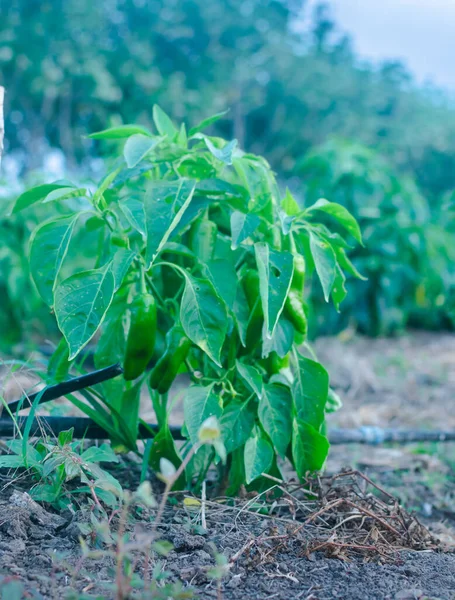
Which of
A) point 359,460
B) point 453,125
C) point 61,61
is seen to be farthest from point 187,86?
point 359,460

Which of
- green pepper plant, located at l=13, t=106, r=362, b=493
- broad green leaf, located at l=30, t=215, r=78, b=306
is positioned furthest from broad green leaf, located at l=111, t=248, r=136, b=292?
broad green leaf, located at l=30, t=215, r=78, b=306

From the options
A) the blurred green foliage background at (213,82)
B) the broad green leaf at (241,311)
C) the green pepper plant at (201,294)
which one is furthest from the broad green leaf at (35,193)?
the blurred green foliage background at (213,82)

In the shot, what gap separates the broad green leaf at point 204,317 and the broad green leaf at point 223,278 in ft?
0.05

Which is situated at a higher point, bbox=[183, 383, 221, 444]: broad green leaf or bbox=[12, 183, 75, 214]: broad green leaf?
bbox=[12, 183, 75, 214]: broad green leaf

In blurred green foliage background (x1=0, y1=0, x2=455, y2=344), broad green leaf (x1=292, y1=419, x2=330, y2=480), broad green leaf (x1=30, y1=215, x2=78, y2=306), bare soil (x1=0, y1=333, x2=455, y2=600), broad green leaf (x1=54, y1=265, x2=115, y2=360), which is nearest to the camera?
bare soil (x1=0, y1=333, x2=455, y2=600)

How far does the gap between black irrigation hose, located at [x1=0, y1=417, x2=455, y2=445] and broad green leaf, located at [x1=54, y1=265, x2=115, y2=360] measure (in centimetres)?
27

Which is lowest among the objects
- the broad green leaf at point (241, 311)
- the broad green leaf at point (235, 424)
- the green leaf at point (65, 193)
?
the broad green leaf at point (235, 424)

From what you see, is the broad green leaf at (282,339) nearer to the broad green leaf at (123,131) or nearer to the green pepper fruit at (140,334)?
the green pepper fruit at (140,334)

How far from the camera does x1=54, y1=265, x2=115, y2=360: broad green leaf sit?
1399 millimetres

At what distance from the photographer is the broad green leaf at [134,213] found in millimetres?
1460

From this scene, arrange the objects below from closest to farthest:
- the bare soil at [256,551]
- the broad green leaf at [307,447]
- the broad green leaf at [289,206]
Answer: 1. the bare soil at [256,551]
2. the broad green leaf at [307,447]
3. the broad green leaf at [289,206]

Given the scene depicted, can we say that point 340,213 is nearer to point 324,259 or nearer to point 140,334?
point 324,259

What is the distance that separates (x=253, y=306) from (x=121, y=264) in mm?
372

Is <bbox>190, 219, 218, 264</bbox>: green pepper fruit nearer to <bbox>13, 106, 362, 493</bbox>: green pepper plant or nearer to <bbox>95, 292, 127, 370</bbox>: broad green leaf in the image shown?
<bbox>13, 106, 362, 493</bbox>: green pepper plant
